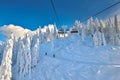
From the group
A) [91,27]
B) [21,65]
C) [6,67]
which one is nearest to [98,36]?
[91,27]

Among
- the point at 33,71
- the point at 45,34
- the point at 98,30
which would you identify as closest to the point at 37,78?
the point at 33,71

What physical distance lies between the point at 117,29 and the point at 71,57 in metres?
40.1

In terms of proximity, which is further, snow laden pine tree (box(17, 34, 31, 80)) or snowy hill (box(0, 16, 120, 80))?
snow laden pine tree (box(17, 34, 31, 80))

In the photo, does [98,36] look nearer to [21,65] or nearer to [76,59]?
[76,59]

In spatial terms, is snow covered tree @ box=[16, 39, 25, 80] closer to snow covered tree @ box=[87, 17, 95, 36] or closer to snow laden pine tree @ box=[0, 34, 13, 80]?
snow laden pine tree @ box=[0, 34, 13, 80]

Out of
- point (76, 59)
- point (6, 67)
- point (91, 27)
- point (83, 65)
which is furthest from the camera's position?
point (91, 27)

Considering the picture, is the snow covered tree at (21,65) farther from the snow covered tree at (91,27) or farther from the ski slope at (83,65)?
the snow covered tree at (91,27)

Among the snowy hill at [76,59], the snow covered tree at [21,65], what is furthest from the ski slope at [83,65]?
the snow covered tree at [21,65]

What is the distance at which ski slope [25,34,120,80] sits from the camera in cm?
5841

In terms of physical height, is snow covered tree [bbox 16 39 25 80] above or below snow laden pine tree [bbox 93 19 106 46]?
below

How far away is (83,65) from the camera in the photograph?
6956 centimetres

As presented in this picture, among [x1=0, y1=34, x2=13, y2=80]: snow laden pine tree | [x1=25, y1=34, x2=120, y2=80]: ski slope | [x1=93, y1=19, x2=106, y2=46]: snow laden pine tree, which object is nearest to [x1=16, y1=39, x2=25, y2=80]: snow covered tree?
[x1=25, y1=34, x2=120, y2=80]: ski slope

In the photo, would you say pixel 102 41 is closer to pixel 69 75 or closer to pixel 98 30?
pixel 98 30

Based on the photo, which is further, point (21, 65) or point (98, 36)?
point (98, 36)
